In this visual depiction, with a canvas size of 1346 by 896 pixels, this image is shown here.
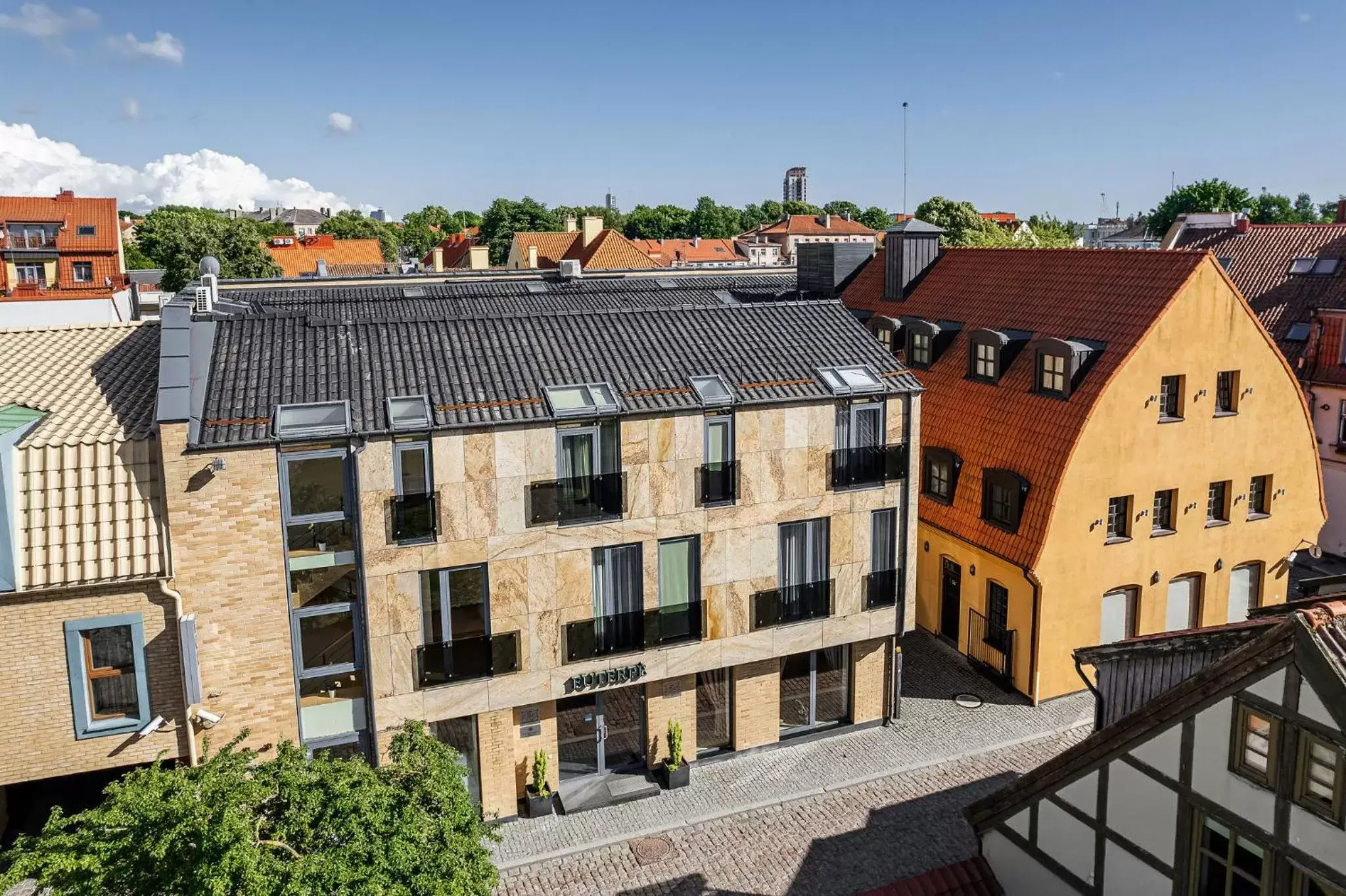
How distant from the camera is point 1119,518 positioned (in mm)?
26500

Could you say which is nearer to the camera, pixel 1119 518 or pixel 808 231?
pixel 1119 518

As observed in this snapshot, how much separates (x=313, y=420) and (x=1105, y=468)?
18925 mm

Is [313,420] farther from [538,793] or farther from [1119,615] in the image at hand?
[1119,615]

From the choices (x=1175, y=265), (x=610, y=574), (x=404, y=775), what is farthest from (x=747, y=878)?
(x=1175, y=265)

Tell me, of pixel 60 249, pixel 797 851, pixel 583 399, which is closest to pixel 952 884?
pixel 797 851

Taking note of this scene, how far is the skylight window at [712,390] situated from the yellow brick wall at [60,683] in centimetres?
1070

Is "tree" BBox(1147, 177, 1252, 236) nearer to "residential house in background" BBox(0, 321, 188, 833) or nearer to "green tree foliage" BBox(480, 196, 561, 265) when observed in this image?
"green tree foliage" BBox(480, 196, 561, 265)

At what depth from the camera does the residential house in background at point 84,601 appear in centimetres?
1702

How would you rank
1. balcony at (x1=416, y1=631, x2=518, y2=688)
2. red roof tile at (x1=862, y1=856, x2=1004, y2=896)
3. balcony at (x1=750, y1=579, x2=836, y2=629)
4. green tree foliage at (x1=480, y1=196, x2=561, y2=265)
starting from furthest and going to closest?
green tree foliage at (x1=480, y1=196, x2=561, y2=265) < balcony at (x1=750, y1=579, x2=836, y2=629) < balcony at (x1=416, y1=631, x2=518, y2=688) < red roof tile at (x1=862, y1=856, x2=1004, y2=896)

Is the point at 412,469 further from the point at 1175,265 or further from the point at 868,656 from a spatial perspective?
the point at 1175,265

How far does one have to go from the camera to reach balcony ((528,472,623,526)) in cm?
1995

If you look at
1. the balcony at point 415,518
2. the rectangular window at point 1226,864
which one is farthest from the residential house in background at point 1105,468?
the balcony at point 415,518

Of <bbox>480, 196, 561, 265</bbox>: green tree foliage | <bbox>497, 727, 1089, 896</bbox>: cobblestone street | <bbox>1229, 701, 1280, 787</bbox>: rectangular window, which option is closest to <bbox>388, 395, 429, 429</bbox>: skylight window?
<bbox>497, 727, 1089, 896</bbox>: cobblestone street

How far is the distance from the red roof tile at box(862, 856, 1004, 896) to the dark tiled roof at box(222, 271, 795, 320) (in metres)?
15.6
